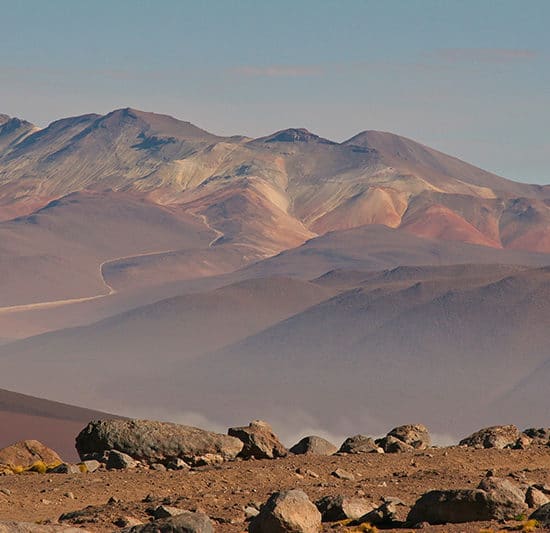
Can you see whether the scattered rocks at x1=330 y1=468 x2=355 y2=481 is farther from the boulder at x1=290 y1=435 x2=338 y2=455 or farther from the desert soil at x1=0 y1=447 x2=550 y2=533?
the boulder at x1=290 y1=435 x2=338 y2=455

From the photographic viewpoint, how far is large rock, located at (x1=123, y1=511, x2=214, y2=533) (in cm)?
1525

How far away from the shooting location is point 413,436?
30.6m

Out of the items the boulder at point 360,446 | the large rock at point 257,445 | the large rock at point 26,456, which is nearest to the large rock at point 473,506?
the large rock at point 257,445

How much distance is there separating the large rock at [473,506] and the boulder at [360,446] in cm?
953

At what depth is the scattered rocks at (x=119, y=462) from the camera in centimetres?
2533

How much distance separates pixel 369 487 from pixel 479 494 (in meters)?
4.40

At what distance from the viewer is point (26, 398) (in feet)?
441

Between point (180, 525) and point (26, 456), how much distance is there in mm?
14565

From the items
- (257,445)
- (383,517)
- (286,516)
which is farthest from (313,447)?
(286,516)

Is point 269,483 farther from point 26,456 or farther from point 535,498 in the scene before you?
point 26,456

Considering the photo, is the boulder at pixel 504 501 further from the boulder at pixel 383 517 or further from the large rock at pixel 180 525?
the large rock at pixel 180 525

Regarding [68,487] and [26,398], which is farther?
[26,398]

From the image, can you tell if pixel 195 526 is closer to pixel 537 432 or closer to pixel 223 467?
pixel 223 467

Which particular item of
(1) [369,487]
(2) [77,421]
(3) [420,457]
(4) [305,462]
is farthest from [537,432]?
(2) [77,421]
